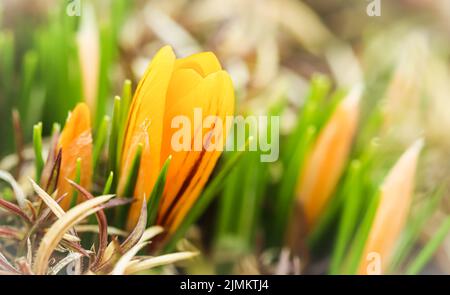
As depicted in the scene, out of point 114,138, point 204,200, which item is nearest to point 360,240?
point 204,200

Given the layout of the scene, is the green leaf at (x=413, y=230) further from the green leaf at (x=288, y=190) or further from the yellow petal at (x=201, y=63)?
the yellow petal at (x=201, y=63)

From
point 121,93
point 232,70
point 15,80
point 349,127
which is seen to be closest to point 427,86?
point 349,127

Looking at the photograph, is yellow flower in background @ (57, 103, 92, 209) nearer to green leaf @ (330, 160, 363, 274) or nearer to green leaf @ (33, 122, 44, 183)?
green leaf @ (33, 122, 44, 183)

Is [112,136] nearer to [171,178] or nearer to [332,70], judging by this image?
[171,178]

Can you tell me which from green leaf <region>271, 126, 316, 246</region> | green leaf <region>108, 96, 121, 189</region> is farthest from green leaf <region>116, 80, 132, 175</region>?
green leaf <region>271, 126, 316, 246</region>
